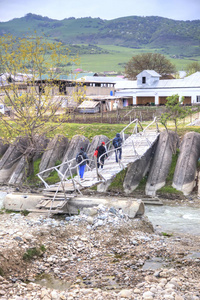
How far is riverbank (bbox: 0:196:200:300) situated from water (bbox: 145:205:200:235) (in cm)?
132

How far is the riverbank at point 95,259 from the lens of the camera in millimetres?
13195

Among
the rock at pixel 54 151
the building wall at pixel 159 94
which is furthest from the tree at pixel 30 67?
the building wall at pixel 159 94

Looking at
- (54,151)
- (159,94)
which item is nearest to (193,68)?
(159,94)

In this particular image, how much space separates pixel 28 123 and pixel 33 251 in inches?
592

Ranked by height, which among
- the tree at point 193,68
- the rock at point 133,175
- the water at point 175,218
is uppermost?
the tree at point 193,68

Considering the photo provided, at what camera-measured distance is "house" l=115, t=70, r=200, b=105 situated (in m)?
66.1

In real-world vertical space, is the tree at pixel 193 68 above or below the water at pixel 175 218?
above

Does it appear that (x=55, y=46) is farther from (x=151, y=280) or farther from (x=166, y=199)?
(x=151, y=280)

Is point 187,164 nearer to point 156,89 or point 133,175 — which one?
point 133,175

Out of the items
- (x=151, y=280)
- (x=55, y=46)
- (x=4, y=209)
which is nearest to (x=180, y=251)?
(x=151, y=280)

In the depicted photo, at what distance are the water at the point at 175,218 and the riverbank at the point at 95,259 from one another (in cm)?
132

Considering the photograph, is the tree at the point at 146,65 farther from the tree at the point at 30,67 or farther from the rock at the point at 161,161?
the tree at the point at 30,67

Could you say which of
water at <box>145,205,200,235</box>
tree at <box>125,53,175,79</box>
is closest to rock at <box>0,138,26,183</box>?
water at <box>145,205,200,235</box>

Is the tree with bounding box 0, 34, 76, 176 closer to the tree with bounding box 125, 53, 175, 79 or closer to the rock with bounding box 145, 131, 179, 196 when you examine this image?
the rock with bounding box 145, 131, 179, 196
